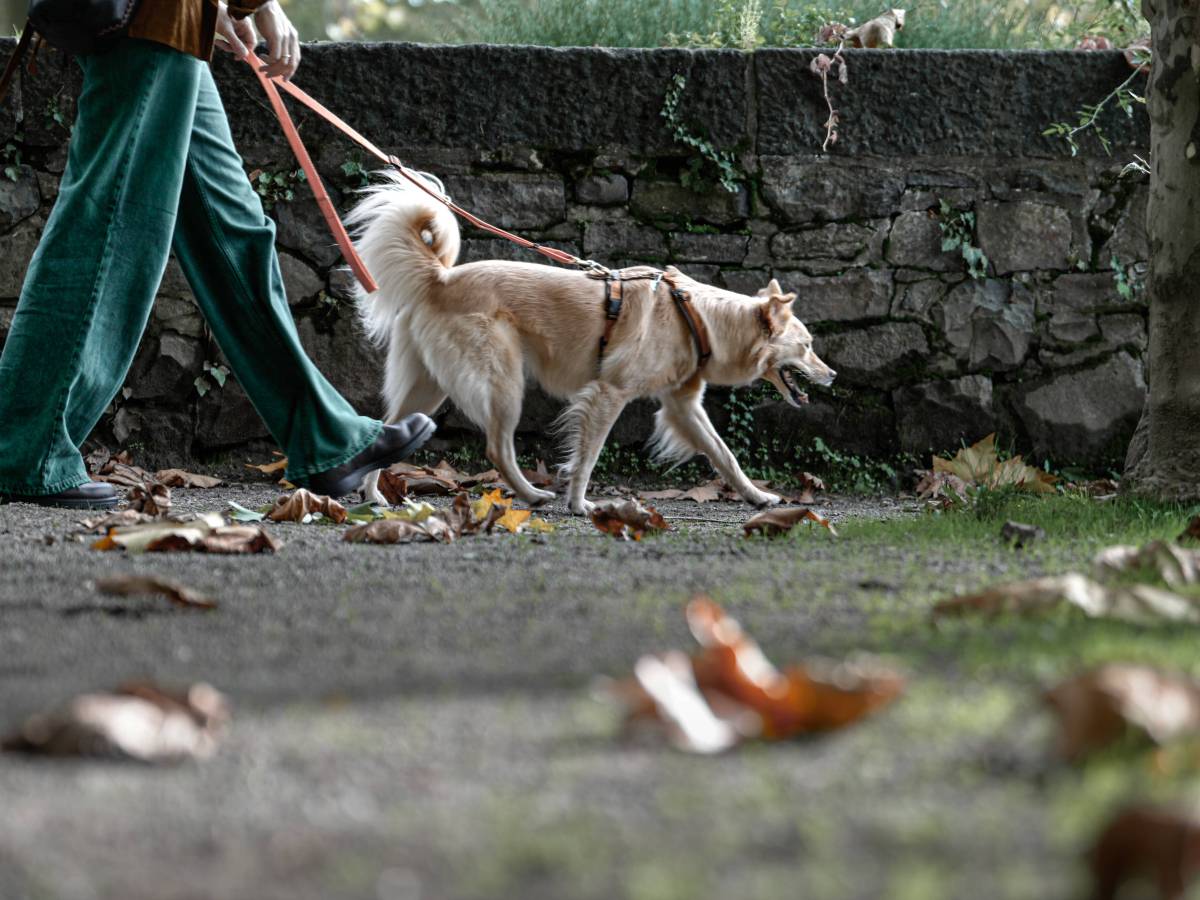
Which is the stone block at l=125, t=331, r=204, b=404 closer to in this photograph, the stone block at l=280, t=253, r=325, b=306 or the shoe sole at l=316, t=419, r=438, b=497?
the stone block at l=280, t=253, r=325, b=306

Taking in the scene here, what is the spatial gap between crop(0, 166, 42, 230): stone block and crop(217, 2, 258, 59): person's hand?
2.26 meters

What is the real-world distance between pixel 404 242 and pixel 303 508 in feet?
4.78

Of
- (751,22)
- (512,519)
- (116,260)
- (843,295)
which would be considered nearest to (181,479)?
(116,260)

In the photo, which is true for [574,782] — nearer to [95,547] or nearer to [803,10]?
[95,547]

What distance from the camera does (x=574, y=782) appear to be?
112 centimetres

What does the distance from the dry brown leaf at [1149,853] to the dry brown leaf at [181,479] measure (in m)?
4.85

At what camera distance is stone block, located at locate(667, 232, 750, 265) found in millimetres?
5766

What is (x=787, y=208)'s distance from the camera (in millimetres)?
5754

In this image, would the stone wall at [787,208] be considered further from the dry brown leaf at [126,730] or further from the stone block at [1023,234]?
the dry brown leaf at [126,730]

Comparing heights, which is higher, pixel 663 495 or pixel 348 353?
pixel 348 353

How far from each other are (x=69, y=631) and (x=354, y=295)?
388 centimetres

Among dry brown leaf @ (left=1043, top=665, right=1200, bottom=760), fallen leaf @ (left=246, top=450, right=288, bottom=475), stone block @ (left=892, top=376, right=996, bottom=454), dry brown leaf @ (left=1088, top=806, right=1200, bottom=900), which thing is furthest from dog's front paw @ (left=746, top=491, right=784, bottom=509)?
dry brown leaf @ (left=1088, top=806, right=1200, bottom=900)

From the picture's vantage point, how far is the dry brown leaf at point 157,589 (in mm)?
2010

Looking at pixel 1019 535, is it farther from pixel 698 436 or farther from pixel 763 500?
pixel 698 436
